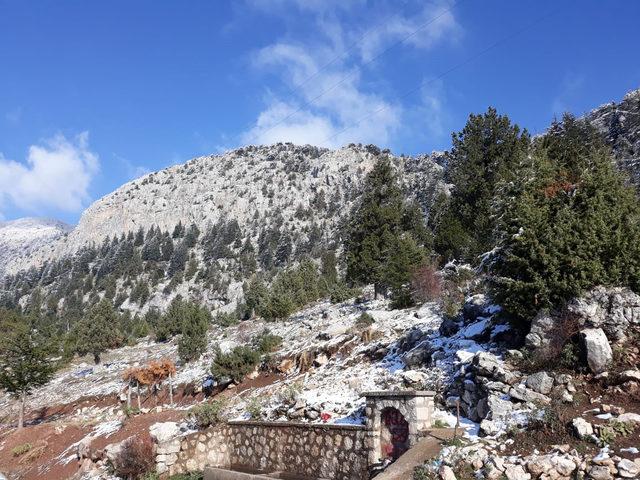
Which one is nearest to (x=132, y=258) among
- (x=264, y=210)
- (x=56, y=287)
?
(x=56, y=287)

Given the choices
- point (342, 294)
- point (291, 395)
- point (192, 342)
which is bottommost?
point (291, 395)

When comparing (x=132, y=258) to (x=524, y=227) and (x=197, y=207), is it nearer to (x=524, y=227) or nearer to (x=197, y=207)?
(x=197, y=207)

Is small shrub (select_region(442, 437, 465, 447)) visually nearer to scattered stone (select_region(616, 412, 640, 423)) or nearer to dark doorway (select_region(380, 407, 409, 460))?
dark doorway (select_region(380, 407, 409, 460))

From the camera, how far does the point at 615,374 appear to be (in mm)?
9250

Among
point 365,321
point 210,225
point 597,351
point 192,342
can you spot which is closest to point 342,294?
point 192,342

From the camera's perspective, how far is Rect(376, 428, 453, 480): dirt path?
8677 millimetres

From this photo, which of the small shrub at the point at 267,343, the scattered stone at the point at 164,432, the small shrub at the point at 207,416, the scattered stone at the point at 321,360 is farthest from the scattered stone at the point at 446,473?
the small shrub at the point at 267,343

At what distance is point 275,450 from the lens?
1317cm

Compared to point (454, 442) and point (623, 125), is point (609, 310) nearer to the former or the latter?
point (454, 442)

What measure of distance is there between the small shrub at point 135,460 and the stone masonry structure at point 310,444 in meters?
0.32

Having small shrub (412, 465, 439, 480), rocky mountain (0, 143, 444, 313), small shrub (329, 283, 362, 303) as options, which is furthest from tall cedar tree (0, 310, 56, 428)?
rocky mountain (0, 143, 444, 313)

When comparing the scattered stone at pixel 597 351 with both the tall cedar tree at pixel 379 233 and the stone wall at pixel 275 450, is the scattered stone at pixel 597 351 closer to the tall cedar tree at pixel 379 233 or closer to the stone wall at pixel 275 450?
the stone wall at pixel 275 450

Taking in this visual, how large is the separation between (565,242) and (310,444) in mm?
7884

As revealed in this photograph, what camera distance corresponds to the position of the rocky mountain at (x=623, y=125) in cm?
5507
